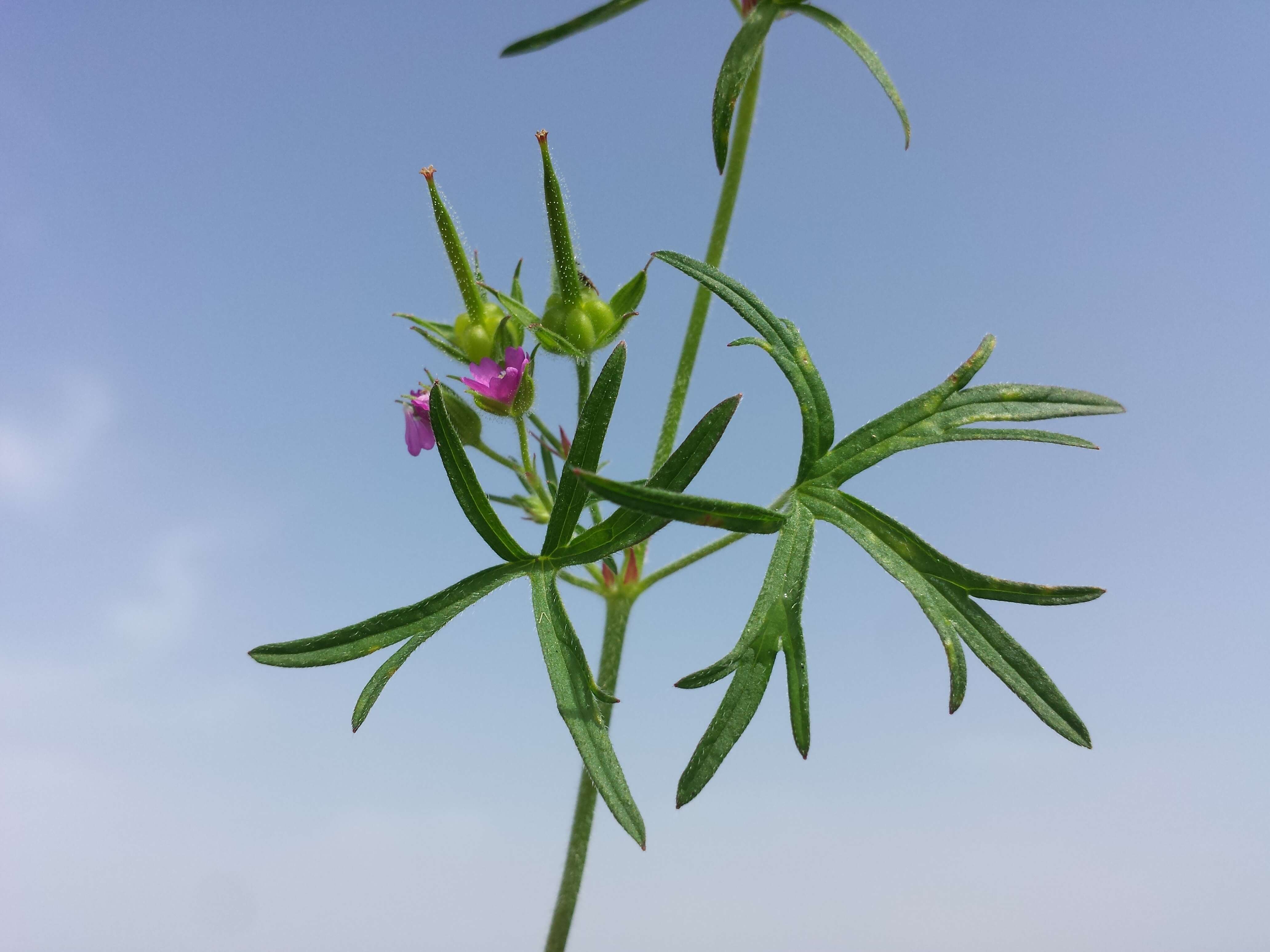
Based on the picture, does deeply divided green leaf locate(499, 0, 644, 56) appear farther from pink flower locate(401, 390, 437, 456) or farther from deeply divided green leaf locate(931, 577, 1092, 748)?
deeply divided green leaf locate(931, 577, 1092, 748)

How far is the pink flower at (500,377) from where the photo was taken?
2057mm

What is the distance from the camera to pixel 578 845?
2.08 metres

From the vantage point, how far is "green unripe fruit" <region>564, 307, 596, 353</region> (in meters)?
Result: 2.07

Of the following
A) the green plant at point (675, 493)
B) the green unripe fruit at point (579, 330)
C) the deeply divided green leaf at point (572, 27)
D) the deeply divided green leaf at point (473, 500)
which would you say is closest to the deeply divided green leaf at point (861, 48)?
the green plant at point (675, 493)

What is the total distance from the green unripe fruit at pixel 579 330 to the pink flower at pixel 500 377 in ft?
0.35

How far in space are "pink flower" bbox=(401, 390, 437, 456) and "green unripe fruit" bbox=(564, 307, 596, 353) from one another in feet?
1.16

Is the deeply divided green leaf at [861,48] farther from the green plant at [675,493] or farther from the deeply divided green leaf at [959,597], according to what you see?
the deeply divided green leaf at [959,597]

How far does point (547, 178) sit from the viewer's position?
6.42 feet

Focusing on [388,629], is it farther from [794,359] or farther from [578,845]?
[794,359]

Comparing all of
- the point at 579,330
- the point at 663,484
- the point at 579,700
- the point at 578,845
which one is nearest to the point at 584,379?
the point at 579,330

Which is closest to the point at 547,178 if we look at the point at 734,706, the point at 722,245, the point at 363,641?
the point at 722,245

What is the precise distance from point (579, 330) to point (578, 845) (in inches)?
44.3

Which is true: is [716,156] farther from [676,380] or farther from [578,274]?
[676,380]

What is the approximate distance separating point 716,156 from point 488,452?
836 millimetres
